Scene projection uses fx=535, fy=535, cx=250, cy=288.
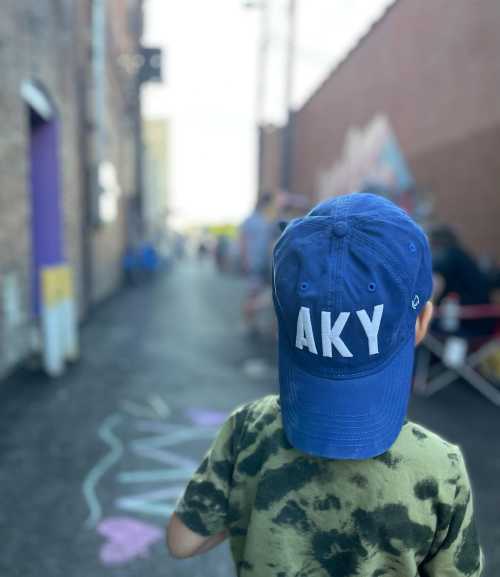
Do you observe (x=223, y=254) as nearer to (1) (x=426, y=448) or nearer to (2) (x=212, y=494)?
(2) (x=212, y=494)

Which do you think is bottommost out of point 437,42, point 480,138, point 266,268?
point 266,268

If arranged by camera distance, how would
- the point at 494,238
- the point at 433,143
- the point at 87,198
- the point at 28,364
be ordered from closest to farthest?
the point at 28,364 → the point at 494,238 → the point at 433,143 → the point at 87,198

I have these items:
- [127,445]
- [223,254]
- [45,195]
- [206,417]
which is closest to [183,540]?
[127,445]

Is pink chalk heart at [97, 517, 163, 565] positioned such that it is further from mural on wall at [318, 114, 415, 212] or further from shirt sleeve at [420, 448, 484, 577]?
mural on wall at [318, 114, 415, 212]

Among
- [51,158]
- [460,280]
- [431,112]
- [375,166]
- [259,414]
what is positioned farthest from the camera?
[375,166]

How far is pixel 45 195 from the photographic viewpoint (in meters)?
7.74

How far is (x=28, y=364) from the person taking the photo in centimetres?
573

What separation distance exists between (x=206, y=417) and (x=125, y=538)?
1762mm

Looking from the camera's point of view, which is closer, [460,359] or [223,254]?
[460,359]

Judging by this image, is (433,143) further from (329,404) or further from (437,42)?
(329,404)

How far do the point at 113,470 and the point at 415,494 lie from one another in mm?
2823

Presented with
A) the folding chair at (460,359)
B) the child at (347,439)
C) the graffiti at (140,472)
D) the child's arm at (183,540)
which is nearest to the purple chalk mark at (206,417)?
the graffiti at (140,472)

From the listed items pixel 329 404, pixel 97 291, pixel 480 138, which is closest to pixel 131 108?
pixel 97 291

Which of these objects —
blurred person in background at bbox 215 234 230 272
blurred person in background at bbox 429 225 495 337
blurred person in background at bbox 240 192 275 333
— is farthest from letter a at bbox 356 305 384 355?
blurred person in background at bbox 215 234 230 272
